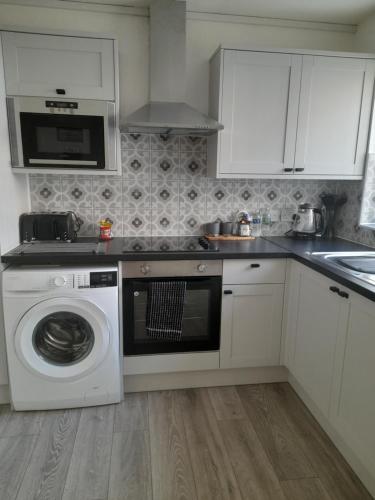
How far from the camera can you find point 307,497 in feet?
5.26

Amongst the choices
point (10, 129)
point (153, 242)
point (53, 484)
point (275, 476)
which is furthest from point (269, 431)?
point (10, 129)

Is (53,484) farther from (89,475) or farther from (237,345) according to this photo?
Result: (237,345)

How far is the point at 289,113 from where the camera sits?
236cm

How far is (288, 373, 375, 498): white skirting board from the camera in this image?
1638 millimetres

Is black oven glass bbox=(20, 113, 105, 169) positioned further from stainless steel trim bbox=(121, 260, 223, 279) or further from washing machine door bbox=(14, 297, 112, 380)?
washing machine door bbox=(14, 297, 112, 380)

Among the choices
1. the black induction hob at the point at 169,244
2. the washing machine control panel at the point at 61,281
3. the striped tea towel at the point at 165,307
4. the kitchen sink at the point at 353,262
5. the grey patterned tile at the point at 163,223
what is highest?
the grey patterned tile at the point at 163,223

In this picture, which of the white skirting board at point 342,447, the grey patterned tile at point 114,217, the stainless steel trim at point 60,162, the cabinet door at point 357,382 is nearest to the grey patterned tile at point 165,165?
the grey patterned tile at point 114,217

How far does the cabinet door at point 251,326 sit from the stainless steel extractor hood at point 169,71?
3.48 feet

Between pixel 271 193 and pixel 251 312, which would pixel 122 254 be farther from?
pixel 271 193

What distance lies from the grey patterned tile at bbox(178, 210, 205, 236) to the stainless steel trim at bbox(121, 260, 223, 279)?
59cm

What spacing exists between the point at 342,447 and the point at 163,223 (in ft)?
5.85

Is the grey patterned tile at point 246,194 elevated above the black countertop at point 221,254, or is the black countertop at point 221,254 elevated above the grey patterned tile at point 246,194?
the grey patterned tile at point 246,194

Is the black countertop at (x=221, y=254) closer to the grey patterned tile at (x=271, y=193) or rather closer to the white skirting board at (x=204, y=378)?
the grey patterned tile at (x=271, y=193)

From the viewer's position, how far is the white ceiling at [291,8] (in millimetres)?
2271
